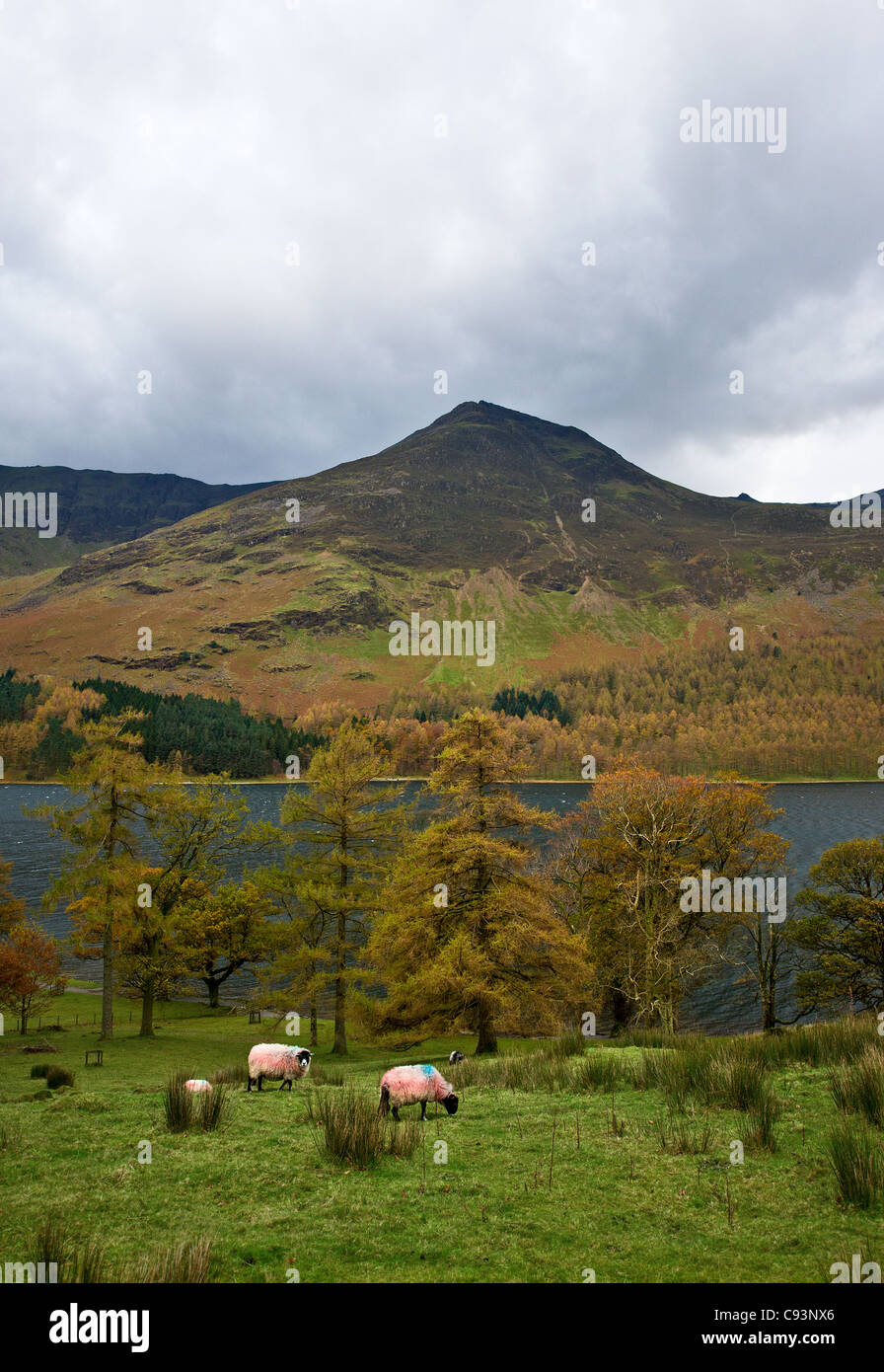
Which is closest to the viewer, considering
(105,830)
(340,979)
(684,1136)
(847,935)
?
(684,1136)

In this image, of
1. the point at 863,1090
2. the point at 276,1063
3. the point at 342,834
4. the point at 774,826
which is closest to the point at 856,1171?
the point at 863,1090

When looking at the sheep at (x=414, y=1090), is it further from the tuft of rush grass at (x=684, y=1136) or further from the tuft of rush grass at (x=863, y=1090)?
the tuft of rush grass at (x=863, y=1090)

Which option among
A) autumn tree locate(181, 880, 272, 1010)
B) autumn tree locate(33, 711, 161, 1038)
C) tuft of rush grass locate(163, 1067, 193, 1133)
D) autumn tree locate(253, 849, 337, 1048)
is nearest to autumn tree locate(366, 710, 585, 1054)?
autumn tree locate(253, 849, 337, 1048)

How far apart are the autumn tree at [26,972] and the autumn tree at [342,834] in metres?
15.0

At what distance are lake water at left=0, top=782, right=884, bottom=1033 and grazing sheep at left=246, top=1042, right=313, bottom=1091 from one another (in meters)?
9.92

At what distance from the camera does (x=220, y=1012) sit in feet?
143

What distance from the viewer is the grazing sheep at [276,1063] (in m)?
15.4

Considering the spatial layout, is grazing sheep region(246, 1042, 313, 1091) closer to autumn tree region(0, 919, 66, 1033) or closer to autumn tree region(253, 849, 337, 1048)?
autumn tree region(253, 849, 337, 1048)

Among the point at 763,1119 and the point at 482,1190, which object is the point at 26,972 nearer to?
the point at 482,1190

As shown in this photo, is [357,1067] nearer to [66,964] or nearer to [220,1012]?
[220,1012]

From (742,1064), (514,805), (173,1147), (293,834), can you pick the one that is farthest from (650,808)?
(173,1147)

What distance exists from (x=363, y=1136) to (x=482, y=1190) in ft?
6.03

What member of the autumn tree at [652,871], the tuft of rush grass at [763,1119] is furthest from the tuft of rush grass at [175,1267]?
the autumn tree at [652,871]

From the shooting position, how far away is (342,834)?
31.0 metres
